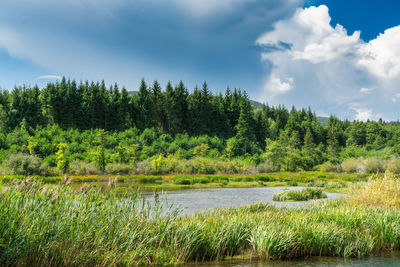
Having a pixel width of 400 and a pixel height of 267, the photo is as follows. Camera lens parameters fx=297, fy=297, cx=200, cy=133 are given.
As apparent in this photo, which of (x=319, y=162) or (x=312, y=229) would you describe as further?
(x=319, y=162)

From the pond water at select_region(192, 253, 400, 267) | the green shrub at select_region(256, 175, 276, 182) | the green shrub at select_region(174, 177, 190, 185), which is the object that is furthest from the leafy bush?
the pond water at select_region(192, 253, 400, 267)

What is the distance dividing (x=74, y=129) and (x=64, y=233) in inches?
2623

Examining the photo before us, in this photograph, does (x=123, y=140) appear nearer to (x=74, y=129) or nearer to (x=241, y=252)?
(x=74, y=129)

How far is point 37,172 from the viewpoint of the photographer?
126 ft

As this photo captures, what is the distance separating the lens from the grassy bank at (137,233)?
18.5ft

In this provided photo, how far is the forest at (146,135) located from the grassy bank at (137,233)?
120 feet

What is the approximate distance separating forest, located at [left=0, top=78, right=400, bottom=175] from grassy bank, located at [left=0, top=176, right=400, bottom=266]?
120 ft

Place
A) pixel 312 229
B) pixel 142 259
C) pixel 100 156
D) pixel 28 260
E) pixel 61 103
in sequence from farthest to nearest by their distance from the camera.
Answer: pixel 61 103 → pixel 100 156 → pixel 312 229 → pixel 142 259 → pixel 28 260

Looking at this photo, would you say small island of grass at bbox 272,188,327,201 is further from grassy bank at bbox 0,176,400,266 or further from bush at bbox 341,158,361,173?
bush at bbox 341,158,361,173

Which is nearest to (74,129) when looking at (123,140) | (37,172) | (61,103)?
(61,103)

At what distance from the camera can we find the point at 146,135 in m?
67.6

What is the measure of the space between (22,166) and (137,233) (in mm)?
35950

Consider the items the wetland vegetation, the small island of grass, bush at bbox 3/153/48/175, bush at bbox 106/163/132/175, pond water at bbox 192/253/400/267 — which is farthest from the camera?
bush at bbox 106/163/132/175

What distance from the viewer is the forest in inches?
2021
